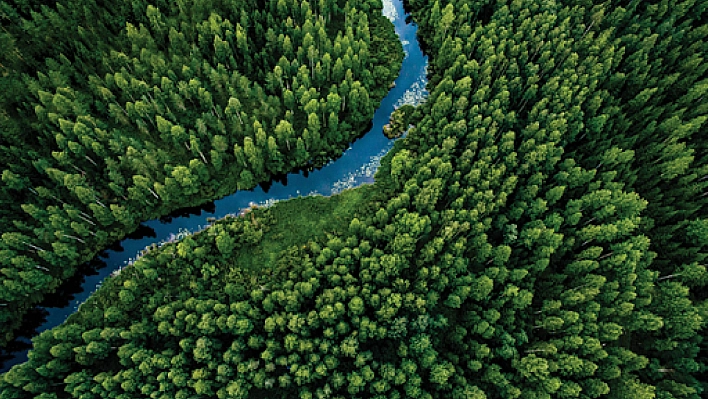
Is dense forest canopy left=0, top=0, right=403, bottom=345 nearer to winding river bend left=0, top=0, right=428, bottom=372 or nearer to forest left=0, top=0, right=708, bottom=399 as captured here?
winding river bend left=0, top=0, right=428, bottom=372

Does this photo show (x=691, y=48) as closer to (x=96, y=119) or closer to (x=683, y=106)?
(x=683, y=106)

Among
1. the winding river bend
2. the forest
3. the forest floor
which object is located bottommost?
the forest

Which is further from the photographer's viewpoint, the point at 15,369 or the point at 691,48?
the point at 691,48

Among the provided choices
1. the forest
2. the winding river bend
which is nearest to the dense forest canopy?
the winding river bend

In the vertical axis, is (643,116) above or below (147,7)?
below

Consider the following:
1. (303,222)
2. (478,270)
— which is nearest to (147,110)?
(303,222)

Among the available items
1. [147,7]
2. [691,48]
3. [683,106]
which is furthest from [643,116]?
[147,7]
